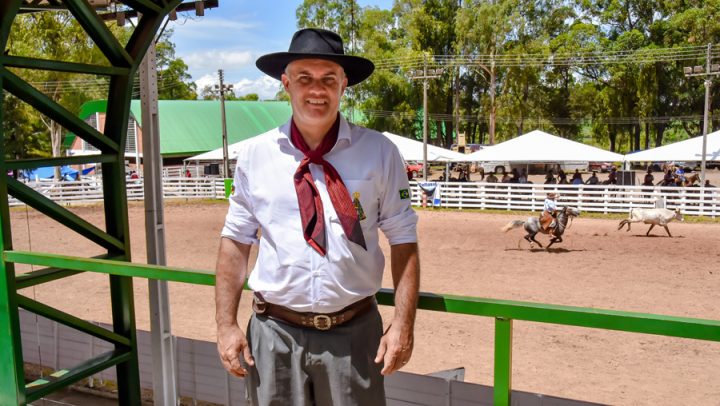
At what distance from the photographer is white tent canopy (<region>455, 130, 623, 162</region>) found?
21672 millimetres

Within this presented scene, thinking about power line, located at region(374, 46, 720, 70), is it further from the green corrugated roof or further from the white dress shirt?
the white dress shirt

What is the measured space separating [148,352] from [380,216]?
3.41 meters

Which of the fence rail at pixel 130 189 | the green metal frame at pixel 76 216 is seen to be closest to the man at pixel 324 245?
the green metal frame at pixel 76 216

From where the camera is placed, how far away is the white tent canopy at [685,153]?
2205 centimetres

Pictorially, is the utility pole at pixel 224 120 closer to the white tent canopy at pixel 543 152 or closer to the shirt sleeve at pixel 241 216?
the white tent canopy at pixel 543 152

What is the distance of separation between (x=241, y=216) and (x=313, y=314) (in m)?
0.41

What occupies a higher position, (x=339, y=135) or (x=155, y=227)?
(x=339, y=135)

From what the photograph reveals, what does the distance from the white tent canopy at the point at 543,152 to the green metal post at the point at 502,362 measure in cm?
2072

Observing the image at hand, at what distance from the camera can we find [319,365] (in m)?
1.95

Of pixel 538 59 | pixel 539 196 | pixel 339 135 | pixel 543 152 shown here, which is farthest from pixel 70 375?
pixel 538 59

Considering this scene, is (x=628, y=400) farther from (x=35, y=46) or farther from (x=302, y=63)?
(x=35, y=46)

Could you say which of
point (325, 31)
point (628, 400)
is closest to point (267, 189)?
point (325, 31)

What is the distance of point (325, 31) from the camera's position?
1.97 metres

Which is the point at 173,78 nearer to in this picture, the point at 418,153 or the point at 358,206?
the point at 418,153
